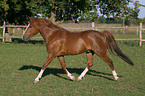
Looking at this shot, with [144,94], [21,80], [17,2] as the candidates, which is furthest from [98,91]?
[17,2]

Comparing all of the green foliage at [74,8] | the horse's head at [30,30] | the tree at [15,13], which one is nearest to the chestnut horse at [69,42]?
the horse's head at [30,30]

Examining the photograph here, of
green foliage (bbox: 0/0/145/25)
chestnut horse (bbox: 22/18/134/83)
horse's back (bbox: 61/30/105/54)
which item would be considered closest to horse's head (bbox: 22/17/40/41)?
chestnut horse (bbox: 22/18/134/83)

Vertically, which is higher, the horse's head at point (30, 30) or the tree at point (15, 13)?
the tree at point (15, 13)

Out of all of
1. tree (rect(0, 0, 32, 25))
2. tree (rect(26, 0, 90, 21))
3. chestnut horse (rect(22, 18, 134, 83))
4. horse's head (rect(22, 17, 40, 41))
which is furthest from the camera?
tree (rect(0, 0, 32, 25))

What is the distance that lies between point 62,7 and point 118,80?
507 inches

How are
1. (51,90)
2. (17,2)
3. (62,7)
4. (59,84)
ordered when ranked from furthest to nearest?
(17,2) < (62,7) < (59,84) < (51,90)

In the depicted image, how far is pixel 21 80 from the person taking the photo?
7062mm

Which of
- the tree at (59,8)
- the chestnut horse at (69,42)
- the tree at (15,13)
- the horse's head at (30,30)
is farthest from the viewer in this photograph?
the tree at (15,13)

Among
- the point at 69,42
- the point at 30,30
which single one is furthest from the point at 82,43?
the point at 30,30

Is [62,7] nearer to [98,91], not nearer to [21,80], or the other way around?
[21,80]

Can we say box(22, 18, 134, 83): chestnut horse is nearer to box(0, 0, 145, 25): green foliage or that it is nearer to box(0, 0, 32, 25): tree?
box(0, 0, 145, 25): green foliage

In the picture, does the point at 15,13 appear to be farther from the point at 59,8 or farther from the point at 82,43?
the point at 82,43

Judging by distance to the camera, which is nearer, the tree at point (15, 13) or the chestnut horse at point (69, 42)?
the chestnut horse at point (69, 42)

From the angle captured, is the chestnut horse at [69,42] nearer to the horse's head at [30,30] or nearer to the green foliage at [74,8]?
the horse's head at [30,30]
